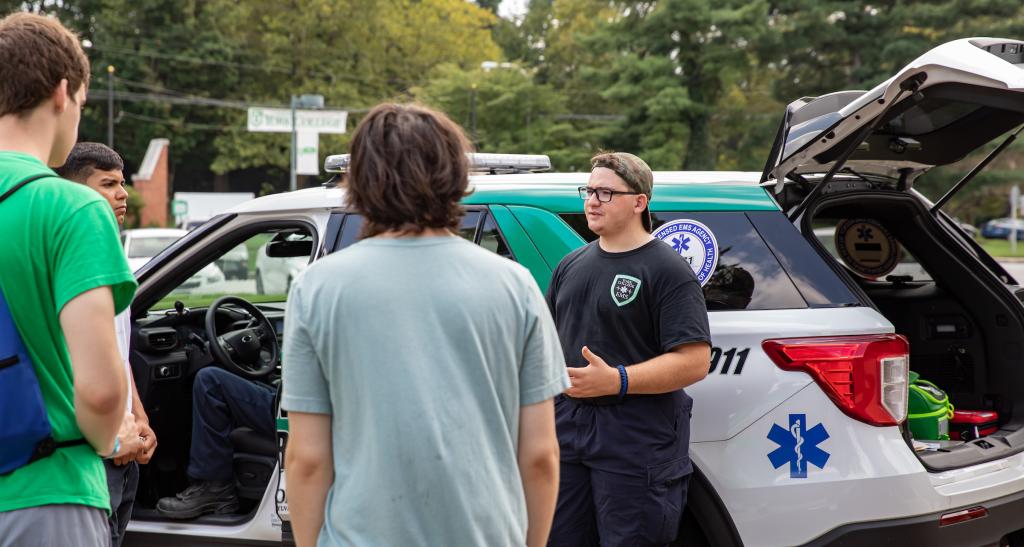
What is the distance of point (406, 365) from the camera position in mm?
1785

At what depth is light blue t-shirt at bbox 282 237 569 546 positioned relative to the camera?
1781 millimetres

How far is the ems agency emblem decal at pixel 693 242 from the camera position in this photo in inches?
132

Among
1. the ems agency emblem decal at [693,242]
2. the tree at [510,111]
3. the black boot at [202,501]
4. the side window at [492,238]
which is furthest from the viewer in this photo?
the tree at [510,111]

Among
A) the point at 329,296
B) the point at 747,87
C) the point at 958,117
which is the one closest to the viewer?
the point at 329,296

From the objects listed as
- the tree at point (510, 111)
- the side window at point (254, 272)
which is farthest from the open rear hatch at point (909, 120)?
the tree at point (510, 111)

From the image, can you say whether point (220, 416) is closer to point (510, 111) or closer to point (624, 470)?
point (624, 470)

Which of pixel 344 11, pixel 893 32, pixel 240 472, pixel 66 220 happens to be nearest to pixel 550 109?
pixel 893 32

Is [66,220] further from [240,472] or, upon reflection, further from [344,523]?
[240,472]

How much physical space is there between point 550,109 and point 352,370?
32970mm

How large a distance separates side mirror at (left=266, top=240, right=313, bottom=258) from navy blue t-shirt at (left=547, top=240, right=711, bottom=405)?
1.71 meters

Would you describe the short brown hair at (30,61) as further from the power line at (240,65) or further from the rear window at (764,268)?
the power line at (240,65)

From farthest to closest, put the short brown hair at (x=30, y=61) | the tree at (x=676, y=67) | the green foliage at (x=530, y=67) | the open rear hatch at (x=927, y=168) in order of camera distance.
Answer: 1. the green foliage at (x=530, y=67)
2. the tree at (x=676, y=67)
3. the open rear hatch at (x=927, y=168)
4. the short brown hair at (x=30, y=61)

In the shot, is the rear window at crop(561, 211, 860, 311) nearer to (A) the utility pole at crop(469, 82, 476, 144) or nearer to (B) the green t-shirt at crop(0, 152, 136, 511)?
(B) the green t-shirt at crop(0, 152, 136, 511)

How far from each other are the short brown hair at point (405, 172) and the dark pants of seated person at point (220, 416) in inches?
102
